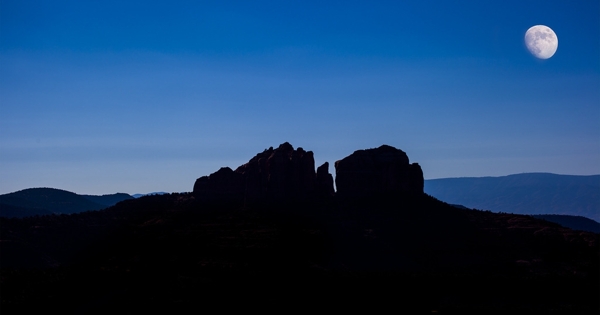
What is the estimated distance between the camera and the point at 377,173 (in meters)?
130

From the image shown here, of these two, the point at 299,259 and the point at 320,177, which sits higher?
the point at 320,177

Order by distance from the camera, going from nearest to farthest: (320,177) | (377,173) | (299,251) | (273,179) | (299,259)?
(299,259), (299,251), (273,179), (377,173), (320,177)

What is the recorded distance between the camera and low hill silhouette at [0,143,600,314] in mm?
83062

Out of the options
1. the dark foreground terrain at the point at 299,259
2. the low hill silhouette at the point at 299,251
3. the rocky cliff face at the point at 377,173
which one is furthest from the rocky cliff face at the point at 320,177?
the dark foreground terrain at the point at 299,259

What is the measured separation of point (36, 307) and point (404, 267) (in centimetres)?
5761

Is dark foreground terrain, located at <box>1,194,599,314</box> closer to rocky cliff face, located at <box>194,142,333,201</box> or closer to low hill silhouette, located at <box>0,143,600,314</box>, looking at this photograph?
low hill silhouette, located at <box>0,143,600,314</box>

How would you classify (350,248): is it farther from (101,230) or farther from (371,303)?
(101,230)

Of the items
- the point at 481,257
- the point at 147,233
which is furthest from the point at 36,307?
the point at 481,257

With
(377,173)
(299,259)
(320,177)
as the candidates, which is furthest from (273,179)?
(299,259)

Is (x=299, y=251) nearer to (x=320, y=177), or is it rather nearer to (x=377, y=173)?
(x=377, y=173)

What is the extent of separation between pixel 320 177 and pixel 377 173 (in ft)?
40.9

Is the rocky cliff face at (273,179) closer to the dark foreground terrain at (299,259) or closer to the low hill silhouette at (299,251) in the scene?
the low hill silhouette at (299,251)

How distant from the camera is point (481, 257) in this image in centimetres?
10962

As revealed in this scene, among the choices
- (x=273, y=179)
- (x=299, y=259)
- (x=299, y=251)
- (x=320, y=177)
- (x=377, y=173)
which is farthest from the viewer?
(x=320, y=177)
